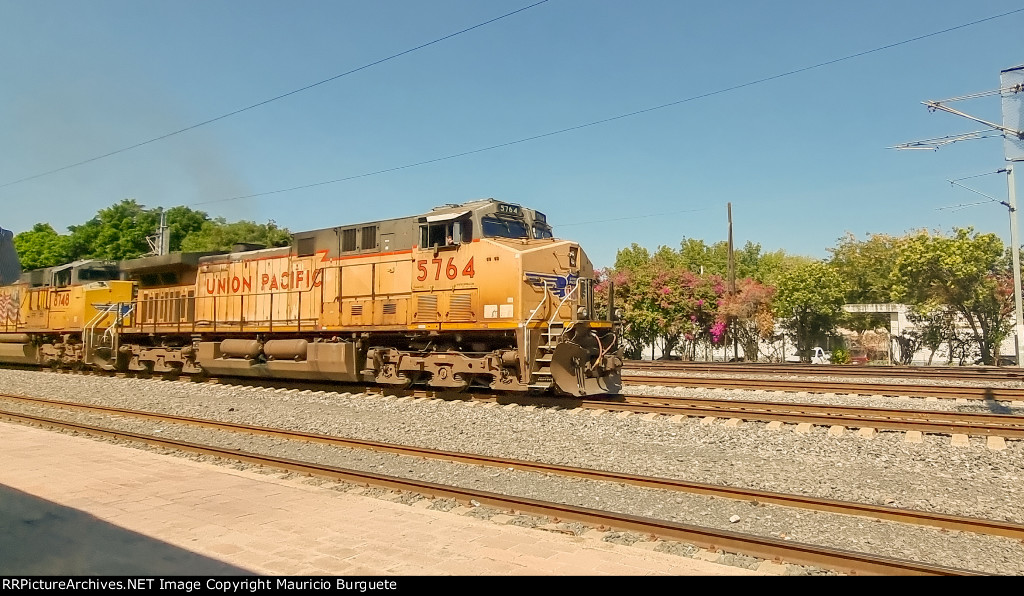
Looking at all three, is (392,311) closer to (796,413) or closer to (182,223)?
(796,413)

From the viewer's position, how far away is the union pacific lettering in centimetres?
1458

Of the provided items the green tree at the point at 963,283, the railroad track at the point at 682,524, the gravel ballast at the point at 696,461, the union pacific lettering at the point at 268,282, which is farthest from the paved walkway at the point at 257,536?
the green tree at the point at 963,283

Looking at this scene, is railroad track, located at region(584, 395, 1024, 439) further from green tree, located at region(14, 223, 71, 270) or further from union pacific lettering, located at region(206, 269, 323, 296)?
green tree, located at region(14, 223, 71, 270)

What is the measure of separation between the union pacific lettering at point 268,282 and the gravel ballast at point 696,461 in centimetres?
324

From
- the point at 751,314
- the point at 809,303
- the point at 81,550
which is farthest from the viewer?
the point at 751,314

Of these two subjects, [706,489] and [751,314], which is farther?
[751,314]

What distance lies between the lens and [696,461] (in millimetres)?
7227

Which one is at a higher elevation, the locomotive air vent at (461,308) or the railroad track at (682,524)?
the locomotive air vent at (461,308)

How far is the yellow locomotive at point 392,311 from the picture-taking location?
1146cm

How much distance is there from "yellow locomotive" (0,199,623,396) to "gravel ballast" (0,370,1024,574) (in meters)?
1.09

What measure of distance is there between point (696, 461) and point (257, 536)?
474 centimetres

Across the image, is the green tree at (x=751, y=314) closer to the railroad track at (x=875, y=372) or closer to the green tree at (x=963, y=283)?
the green tree at (x=963, y=283)

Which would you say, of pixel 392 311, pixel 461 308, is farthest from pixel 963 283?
pixel 392 311

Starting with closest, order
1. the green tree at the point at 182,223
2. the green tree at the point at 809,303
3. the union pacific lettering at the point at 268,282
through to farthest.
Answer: the union pacific lettering at the point at 268,282 < the green tree at the point at 809,303 < the green tree at the point at 182,223
